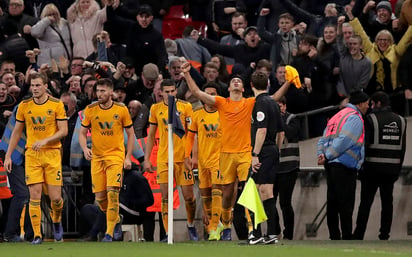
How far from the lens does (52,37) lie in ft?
83.5

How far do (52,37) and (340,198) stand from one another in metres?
8.26

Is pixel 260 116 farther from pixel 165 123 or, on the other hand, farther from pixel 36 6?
pixel 36 6

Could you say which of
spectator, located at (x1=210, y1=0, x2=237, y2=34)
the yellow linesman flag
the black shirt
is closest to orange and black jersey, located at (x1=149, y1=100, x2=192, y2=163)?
the black shirt

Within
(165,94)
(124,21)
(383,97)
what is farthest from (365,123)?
(124,21)

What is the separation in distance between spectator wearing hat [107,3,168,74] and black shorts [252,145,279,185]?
26.7ft

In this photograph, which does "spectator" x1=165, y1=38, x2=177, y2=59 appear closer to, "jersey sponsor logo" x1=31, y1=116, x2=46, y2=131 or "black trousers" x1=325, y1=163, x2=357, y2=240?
"black trousers" x1=325, y1=163, x2=357, y2=240

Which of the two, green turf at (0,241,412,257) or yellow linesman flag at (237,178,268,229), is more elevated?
yellow linesman flag at (237,178,268,229)

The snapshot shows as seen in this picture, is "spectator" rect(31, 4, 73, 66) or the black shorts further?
"spectator" rect(31, 4, 73, 66)

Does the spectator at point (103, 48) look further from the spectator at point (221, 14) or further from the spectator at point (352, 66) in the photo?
the spectator at point (352, 66)

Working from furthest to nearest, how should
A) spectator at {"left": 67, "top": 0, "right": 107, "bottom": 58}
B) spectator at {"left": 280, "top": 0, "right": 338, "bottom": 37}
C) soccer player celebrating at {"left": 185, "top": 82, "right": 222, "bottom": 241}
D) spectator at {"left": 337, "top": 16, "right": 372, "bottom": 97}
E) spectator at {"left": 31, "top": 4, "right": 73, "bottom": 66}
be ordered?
spectator at {"left": 67, "top": 0, "right": 107, "bottom": 58} < spectator at {"left": 31, "top": 4, "right": 73, "bottom": 66} < spectator at {"left": 280, "top": 0, "right": 338, "bottom": 37} < spectator at {"left": 337, "top": 16, "right": 372, "bottom": 97} < soccer player celebrating at {"left": 185, "top": 82, "right": 222, "bottom": 241}

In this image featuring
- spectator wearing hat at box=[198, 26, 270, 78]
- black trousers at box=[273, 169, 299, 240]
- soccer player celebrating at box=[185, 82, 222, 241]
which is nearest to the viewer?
soccer player celebrating at box=[185, 82, 222, 241]

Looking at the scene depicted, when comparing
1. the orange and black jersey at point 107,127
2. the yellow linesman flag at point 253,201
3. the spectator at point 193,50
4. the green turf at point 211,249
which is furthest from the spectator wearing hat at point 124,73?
the yellow linesman flag at point 253,201

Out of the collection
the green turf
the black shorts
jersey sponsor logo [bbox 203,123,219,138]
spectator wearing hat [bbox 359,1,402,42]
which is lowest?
the green turf

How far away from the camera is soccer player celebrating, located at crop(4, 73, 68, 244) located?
18938 mm
